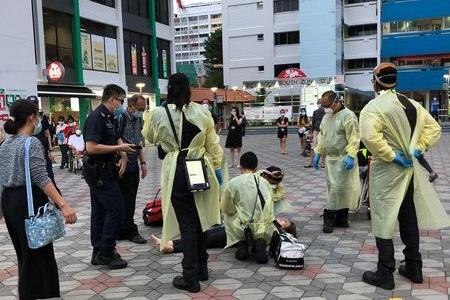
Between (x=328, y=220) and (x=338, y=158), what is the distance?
30.3 inches

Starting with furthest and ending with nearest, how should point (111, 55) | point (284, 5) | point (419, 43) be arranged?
point (284, 5)
point (419, 43)
point (111, 55)

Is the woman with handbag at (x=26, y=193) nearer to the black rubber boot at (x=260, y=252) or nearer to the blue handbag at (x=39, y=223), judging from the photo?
the blue handbag at (x=39, y=223)

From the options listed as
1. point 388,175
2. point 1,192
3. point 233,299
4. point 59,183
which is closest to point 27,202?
point 1,192

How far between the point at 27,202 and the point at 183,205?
4.17ft

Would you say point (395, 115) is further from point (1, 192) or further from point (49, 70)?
point (49, 70)

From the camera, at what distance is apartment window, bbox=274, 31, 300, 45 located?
4541 cm

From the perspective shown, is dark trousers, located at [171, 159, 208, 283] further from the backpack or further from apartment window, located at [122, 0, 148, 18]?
apartment window, located at [122, 0, 148, 18]

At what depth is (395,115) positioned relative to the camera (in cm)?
414

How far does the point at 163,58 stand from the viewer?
3431 cm

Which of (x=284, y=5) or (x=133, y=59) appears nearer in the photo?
(x=133, y=59)

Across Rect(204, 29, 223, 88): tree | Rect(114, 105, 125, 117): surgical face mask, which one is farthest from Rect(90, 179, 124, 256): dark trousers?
Rect(204, 29, 223, 88): tree

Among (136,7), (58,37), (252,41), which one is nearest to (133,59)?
(136,7)

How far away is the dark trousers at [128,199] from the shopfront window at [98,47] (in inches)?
838

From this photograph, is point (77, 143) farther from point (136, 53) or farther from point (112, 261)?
point (136, 53)
